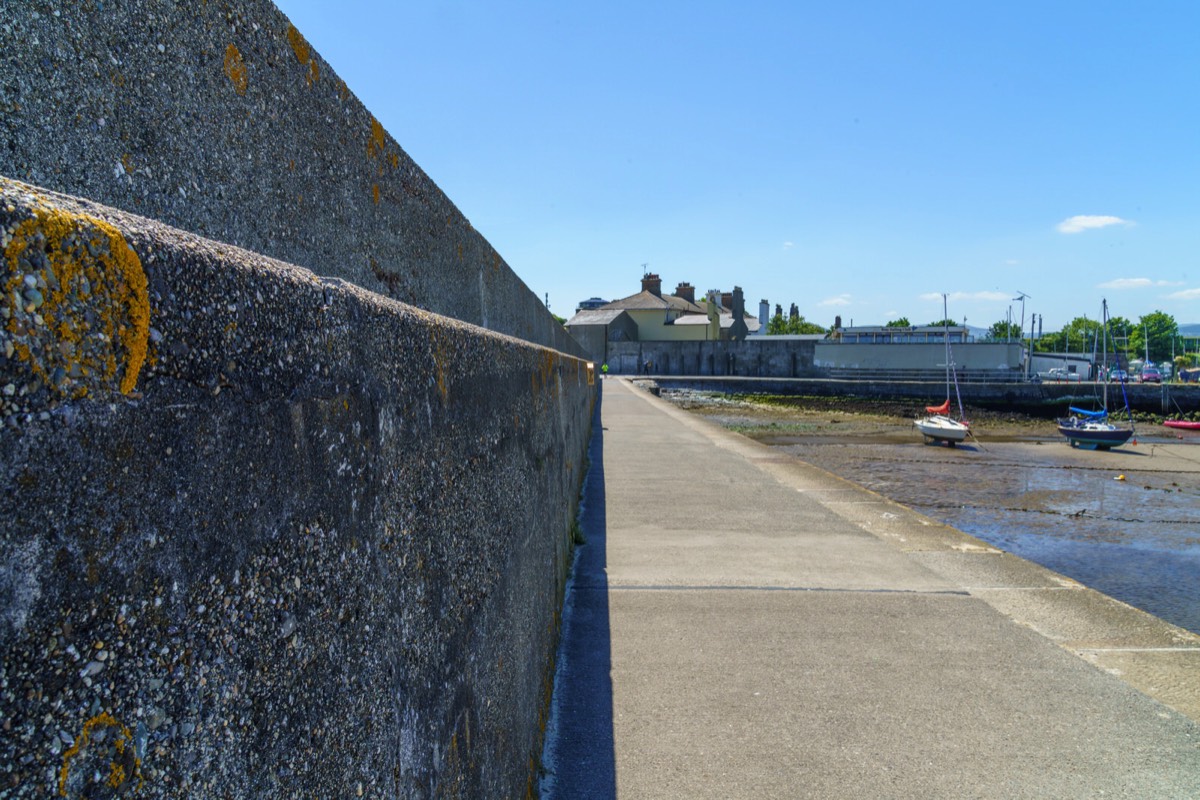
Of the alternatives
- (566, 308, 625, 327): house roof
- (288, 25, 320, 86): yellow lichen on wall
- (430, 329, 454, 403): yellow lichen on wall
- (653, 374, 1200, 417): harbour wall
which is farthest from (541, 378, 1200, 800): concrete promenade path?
(566, 308, 625, 327): house roof

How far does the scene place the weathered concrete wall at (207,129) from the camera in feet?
4.32

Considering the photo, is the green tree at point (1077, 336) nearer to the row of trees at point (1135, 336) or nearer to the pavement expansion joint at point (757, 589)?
the row of trees at point (1135, 336)

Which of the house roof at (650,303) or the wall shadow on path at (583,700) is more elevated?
the house roof at (650,303)

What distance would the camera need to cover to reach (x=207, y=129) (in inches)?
69.9

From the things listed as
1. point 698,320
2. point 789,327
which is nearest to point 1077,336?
point 789,327

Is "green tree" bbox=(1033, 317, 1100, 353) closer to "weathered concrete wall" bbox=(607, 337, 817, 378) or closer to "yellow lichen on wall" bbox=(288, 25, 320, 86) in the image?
"weathered concrete wall" bbox=(607, 337, 817, 378)

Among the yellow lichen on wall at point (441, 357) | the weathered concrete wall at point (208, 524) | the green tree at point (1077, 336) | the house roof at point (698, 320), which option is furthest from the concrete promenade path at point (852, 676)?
the green tree at point (1077, 336)

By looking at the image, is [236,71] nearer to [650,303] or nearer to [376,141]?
[376,141]

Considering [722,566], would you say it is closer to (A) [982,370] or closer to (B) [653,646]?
(B) [653,646]

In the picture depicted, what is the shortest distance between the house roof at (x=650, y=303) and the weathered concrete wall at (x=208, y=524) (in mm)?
77355

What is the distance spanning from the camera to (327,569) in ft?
3.77

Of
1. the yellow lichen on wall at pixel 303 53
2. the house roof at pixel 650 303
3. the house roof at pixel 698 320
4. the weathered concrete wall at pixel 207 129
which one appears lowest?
the weathered concrete wall at pixel 207 129

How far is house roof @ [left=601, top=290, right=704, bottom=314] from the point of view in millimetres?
79250

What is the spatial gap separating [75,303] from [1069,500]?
24.1 m
